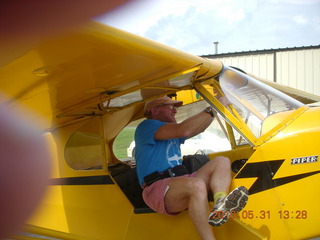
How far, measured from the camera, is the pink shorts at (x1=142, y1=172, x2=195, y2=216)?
2749 mm

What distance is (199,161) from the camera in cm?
356

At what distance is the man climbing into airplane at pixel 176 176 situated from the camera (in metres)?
2.39

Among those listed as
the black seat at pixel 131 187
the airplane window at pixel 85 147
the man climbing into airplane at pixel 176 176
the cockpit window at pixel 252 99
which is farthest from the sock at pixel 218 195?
the airplane window at pixel 85 147

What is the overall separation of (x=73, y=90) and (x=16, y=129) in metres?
0.95

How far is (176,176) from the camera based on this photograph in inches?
115

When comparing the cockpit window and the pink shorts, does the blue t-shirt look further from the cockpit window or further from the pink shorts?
the cockpit window

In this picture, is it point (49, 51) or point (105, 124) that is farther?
point (105, 124)

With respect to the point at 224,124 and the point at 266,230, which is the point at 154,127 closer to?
the point at 224,124

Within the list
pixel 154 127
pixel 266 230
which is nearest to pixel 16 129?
pixel 154 127

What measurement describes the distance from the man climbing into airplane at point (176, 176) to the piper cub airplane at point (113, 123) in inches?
6.5

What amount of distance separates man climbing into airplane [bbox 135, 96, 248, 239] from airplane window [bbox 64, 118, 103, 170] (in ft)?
1.84
